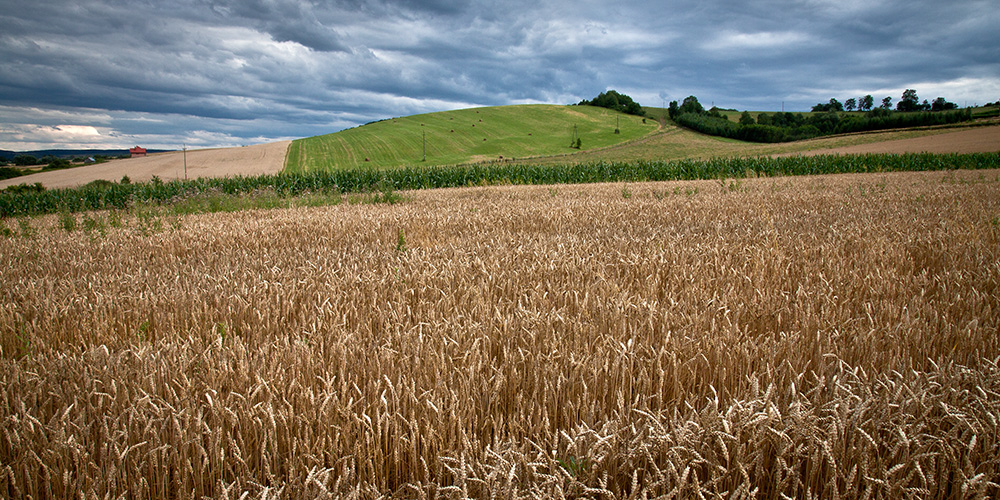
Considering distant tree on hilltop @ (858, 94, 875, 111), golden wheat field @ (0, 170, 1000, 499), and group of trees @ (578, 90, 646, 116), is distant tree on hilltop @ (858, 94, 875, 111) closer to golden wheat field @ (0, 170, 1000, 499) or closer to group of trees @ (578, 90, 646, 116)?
group of trees @ (578, 90, 646, 116)

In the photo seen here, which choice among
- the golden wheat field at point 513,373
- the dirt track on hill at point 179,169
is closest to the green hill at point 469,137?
the dirt track on hill at point 179,169

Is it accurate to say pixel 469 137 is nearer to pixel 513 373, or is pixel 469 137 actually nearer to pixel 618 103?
pixel 618 103

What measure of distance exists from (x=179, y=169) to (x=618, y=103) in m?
103

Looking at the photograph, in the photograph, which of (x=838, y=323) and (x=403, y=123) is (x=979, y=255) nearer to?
(x=838, y=323)

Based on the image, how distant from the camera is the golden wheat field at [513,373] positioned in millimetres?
1521

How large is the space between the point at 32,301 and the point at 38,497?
9.53 feet

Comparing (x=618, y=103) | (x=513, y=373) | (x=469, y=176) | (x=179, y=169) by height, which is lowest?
(x=513, y=373)

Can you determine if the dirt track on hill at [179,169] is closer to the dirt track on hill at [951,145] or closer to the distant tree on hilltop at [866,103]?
the dirt track on hill at [951,145]

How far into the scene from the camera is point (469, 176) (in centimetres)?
3244

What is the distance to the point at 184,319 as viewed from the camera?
10.2 ft

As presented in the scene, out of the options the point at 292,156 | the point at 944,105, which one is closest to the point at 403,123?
the point at 292,156

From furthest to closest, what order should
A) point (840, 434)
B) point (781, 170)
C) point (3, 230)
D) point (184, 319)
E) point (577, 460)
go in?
1. point (781, 170)
2. point (3, 230)
3. point (184, 319)
4. point (840, 434)
5. point (577, 460)

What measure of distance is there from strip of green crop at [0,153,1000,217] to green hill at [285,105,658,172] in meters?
26.7

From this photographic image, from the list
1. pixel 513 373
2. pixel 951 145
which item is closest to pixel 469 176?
pixel 513 373
